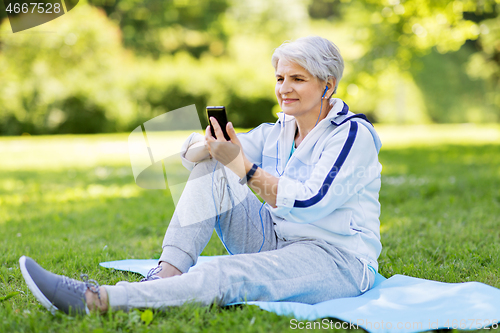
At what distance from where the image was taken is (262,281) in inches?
84.1

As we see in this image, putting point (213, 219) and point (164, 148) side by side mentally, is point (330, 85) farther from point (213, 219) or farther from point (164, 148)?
point (164, 148)

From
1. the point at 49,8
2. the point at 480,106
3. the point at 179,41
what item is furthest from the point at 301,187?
the point at 179,41

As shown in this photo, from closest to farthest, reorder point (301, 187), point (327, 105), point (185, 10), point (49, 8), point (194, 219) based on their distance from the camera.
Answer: point (301, 187) → point (194, 219) → point (327, 105) → point (49, 8) → point (185, 10)

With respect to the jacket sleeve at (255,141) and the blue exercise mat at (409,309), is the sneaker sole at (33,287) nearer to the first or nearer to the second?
the blue exercise mat at (409,309)

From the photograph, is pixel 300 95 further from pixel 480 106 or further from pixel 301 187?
pixel 480 106

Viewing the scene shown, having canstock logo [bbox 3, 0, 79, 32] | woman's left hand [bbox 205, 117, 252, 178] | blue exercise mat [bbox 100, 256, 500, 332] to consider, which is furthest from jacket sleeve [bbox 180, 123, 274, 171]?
canstock logo [bbox 3, 0, 79, 32]

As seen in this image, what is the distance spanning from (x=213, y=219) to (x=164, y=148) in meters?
0.78

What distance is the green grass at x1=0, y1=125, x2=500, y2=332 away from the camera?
2027 millimetres

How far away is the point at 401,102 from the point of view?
21891 millimetres

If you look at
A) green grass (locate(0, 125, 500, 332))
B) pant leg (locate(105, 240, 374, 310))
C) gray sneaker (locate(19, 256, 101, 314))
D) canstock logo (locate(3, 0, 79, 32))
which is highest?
canstock logo (locate(3, 0, 79, 32))

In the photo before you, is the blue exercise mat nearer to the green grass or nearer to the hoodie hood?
the green grass

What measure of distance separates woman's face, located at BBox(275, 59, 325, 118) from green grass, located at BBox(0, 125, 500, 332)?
3.54ft

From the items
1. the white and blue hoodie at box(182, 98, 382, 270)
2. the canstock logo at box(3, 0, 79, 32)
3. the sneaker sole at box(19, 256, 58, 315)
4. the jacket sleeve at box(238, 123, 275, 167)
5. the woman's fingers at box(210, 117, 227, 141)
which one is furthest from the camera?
the canstock logo at box(3, 0, 79, 32)

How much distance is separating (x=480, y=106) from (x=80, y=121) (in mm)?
18183
